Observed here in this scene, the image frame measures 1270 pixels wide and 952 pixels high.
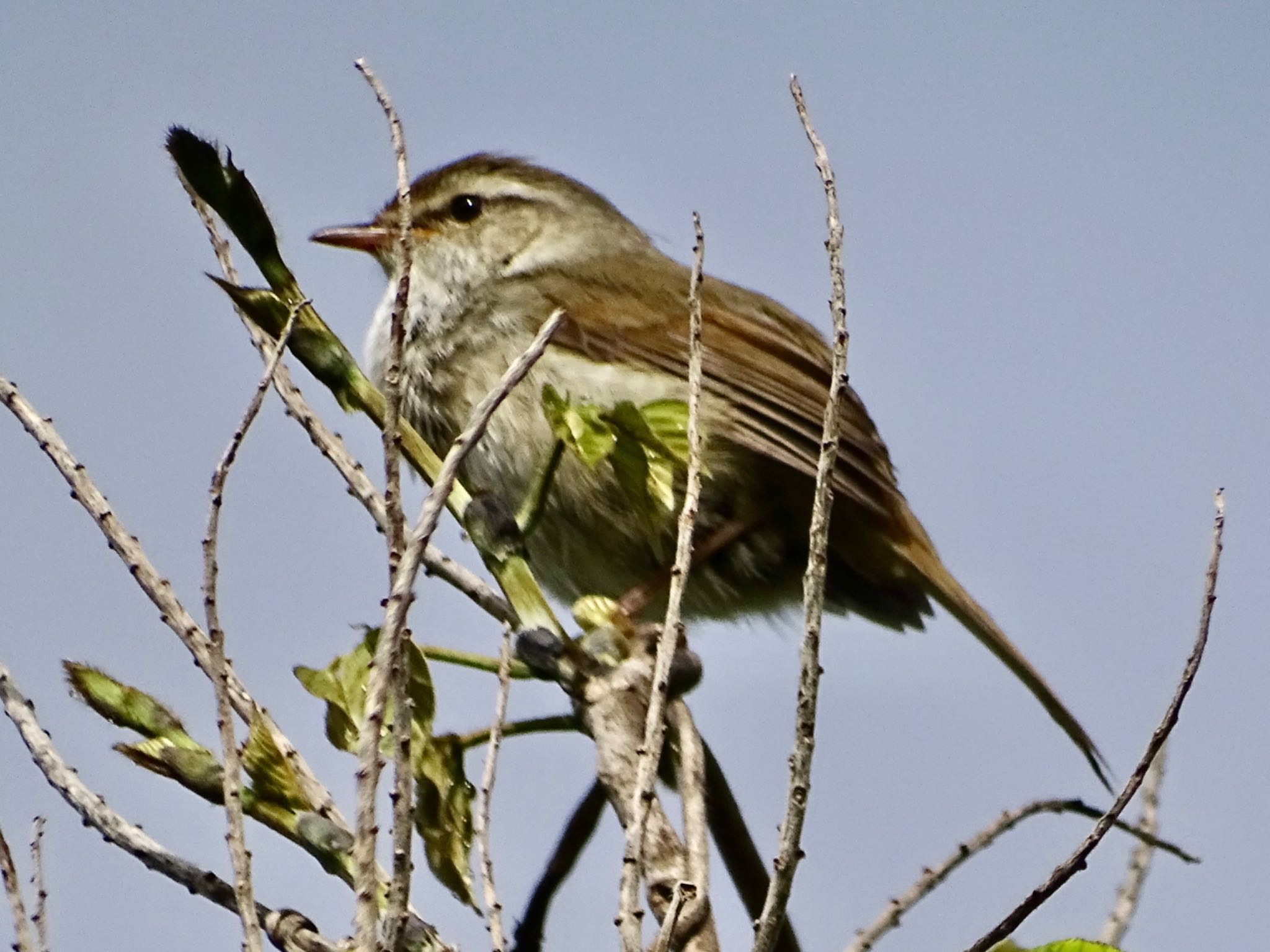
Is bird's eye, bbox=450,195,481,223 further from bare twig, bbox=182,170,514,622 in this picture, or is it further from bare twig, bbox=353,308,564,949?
bare twig, bbox=353,308,564,949

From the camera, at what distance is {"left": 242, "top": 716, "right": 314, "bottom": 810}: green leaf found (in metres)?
2.44

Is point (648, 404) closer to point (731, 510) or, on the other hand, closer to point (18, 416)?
point (18, 416)

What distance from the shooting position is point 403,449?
9.23ft

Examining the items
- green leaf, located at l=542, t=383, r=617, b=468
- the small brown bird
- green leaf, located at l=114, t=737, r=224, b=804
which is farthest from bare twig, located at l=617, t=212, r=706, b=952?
the small brown bird

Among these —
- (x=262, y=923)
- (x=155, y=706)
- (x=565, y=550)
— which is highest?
(x=565, y=550)

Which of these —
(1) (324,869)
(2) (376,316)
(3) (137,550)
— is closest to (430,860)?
(1) (324,869)

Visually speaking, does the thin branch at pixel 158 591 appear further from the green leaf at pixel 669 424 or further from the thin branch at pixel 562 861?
the green leaf at pixel 669 424

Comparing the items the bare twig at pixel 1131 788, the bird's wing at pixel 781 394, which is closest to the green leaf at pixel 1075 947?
the bare twig at pixel 1131 788

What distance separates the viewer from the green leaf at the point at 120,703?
2.55 metres

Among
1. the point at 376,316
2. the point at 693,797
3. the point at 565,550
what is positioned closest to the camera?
the point at 693,797

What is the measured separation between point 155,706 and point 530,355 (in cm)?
83

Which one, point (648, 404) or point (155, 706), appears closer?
point (155, 706)

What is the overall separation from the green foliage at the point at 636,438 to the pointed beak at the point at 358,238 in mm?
2541

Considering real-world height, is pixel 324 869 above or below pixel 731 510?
below
